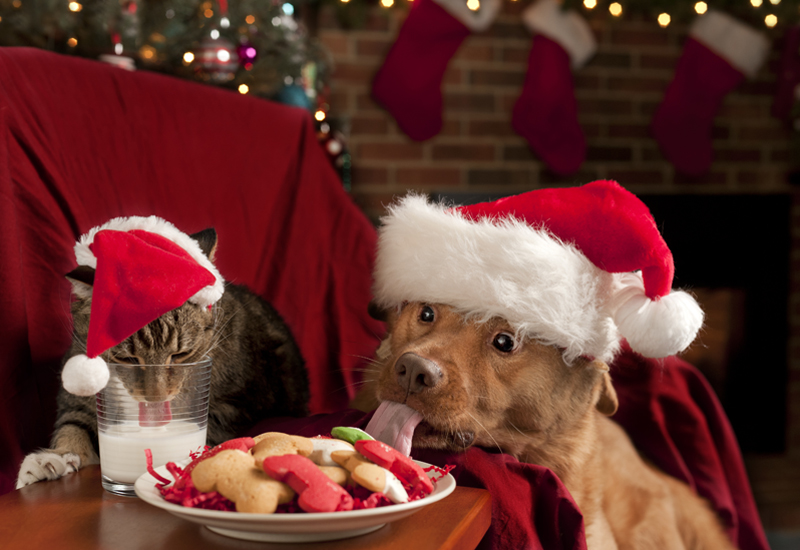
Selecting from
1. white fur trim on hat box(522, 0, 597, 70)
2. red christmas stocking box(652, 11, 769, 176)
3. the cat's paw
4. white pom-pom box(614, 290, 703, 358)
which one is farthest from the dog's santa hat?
red christmas stocking box(652, 11, 769, 176)

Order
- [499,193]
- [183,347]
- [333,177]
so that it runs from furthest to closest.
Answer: [499,193]
[333,177]
[183,347]

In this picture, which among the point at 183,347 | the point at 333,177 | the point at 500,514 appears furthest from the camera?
the point at 333,177

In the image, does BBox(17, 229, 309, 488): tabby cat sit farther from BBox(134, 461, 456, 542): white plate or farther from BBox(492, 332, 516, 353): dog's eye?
BBox(492, 332, 516, 353): dog's eye

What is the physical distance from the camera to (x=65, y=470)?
88cm

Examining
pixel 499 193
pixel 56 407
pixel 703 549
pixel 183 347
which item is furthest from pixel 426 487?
pixel 499 193

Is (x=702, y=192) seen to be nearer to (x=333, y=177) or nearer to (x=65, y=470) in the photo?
(x=333, y=177)

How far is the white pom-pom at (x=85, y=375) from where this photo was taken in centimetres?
79

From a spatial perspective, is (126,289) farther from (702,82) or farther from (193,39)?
(702,82)

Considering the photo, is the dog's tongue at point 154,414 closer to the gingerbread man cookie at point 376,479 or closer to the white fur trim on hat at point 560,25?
the gingerbread man cookie at point 376,479

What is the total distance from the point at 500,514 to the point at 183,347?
19.6 inches

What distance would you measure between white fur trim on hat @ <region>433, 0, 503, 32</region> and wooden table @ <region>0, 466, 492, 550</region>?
7.12 feet

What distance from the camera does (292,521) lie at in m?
0.60

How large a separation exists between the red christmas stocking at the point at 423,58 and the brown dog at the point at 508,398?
1623 millimetres

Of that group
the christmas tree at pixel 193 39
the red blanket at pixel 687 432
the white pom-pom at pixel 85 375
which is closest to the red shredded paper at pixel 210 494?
the white pom-pom at pixel 85 375
